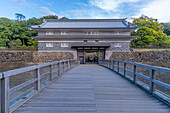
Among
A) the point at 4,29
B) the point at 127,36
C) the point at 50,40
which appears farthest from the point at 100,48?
the point at 4,29

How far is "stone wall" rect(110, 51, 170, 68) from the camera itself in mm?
21000

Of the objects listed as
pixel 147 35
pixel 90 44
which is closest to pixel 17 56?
pixel 90 44

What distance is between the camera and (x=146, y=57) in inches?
841

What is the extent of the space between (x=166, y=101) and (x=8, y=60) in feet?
86.5

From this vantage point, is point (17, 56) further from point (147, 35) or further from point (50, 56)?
point (147, 35)

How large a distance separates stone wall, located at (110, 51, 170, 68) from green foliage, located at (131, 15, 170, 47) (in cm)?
624

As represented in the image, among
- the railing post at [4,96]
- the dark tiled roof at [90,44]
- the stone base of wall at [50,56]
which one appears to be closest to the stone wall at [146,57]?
the dark tiled roof at [90,44]

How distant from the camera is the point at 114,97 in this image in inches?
120

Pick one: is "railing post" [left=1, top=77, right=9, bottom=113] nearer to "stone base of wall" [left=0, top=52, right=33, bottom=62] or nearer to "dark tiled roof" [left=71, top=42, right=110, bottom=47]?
"dark tiled roof" [left=71, top=42, right=110, bottom=47]

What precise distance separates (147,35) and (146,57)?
30.5ft

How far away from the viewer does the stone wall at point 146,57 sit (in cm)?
2100

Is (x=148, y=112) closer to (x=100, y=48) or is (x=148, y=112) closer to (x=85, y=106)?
(x=85, y=106)

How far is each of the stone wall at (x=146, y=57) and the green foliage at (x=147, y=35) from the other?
20.5 feet

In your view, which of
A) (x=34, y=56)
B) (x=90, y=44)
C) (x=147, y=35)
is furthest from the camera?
(x=147, y=35)
